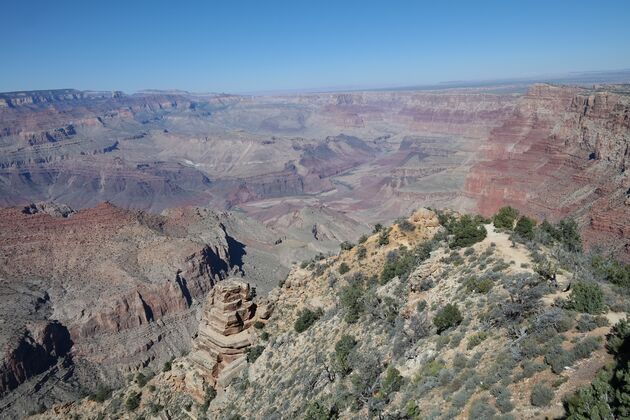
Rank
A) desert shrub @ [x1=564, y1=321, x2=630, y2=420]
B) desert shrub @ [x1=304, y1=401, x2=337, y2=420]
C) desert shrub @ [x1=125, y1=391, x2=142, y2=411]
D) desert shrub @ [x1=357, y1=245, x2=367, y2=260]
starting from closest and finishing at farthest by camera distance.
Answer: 1. desert shrub @ [x1=564, y1=321, x2=630, y2=420]
2. desert shrub @ [x1=304, y1=401, x2=337, y2=420]
3. desert shrub @ [x1=125, y1=391, x2=142, y2=411]
4. desert shrub @ [x1=357, y1=245, x2=367, y2=260]

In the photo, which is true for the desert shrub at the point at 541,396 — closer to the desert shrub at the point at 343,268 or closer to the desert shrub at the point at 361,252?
the desert shrub at the point at 343,268

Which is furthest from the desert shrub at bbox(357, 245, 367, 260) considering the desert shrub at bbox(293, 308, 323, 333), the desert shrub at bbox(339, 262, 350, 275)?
the desert shrub at bbox(293, 308, 323, 333)

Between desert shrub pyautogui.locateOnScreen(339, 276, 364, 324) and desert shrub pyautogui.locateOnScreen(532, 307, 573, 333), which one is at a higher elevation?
desert shrub pyautogui.locateOnScreen(532, 307, 573, 333)

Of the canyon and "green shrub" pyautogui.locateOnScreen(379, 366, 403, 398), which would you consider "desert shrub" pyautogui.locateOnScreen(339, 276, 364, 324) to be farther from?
"green shrub" pyautogui.locateOnScreen(379, 366, 403, 398)

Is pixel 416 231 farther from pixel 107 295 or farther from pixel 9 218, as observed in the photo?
pixel 9 218

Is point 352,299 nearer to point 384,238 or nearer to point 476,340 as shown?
point 384,238

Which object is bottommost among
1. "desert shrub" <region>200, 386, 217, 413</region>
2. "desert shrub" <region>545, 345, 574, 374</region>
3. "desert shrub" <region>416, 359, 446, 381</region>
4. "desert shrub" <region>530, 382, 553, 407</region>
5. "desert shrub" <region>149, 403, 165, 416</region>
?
"desert shrub" <region>149, 403, 165, 416</region>
